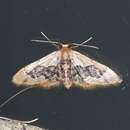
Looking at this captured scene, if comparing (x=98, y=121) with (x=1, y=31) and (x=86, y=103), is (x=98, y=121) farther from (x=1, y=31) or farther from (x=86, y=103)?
(x=1, y=31)

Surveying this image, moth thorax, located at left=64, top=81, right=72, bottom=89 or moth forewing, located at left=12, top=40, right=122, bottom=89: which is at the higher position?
moth forewing, located at left=12, top=40, right=122, bottom=89

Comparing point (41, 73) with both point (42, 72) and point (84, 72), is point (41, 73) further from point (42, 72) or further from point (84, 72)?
point (84, 72)

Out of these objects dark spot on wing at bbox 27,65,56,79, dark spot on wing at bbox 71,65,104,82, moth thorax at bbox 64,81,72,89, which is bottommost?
moth thorax at bbox 64,81,72,89

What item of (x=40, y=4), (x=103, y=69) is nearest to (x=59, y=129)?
(x=103, y=69)

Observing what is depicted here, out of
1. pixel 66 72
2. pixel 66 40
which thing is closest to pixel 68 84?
pixel 66 72

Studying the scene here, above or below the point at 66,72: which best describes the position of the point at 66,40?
above
